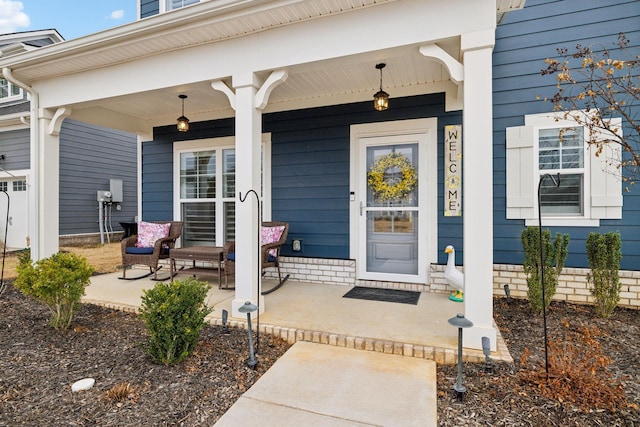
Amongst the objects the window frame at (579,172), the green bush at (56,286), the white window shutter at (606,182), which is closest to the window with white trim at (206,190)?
the green bush at (56,286)

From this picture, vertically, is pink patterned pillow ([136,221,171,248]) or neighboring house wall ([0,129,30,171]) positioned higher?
neighboring house wall ([0,129,30,171])

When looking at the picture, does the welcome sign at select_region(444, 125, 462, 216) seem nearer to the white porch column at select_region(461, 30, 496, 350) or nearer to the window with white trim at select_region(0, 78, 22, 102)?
the white porch column at select_region(461, 30, 496, 350)

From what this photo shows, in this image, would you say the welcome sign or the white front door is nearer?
the welcome sign

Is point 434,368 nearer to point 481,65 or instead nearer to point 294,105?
point 481,65

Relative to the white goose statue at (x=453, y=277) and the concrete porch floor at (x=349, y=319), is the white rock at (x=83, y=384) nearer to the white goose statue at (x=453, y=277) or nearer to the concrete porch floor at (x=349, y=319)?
the concrete porch floor at (x=349, y=319)

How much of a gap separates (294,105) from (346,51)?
2016mm

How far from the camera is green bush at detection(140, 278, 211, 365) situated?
2.36 metres

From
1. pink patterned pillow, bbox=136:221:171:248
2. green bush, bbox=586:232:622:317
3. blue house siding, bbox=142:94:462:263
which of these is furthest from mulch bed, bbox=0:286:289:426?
green bush, bbox=586:232:622:317

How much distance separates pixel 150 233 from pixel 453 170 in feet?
14.8

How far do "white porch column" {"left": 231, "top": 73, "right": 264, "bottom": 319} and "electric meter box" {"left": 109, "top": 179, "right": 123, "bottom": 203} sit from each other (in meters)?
8.29

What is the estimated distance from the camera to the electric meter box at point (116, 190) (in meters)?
9.62

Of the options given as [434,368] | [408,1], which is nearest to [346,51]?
[408,1]

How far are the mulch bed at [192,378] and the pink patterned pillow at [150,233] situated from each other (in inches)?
72.5

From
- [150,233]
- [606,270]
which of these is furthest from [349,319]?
[150,233]
